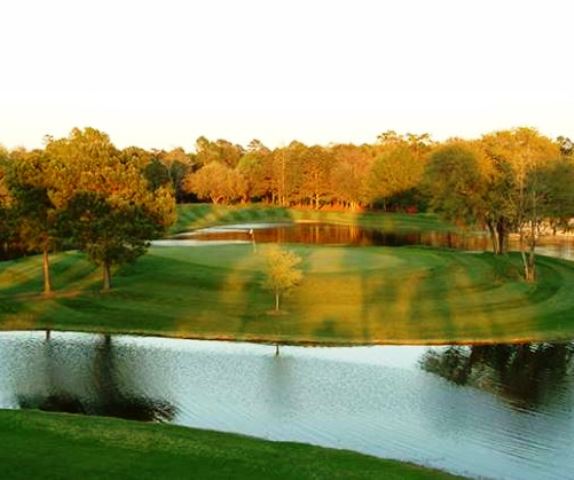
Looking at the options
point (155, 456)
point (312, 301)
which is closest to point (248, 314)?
point (312, 301)

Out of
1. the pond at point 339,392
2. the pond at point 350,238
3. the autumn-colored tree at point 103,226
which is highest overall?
the autumn-colored tree at point 103,226

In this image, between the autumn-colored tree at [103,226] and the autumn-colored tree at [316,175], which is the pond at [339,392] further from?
the autumn-colored tree at [316,175]

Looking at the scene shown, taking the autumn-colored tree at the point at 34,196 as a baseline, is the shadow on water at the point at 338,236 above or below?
below

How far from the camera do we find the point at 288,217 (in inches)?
6801

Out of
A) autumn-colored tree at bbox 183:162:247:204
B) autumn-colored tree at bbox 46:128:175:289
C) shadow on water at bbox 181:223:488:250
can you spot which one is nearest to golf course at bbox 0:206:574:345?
autumn-colored tree at bbox 46:128:175:289

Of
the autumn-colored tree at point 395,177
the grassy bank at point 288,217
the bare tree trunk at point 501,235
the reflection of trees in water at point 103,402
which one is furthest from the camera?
the autumn-colored tree at point 395,177

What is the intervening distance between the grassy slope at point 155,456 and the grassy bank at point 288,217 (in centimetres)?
10689

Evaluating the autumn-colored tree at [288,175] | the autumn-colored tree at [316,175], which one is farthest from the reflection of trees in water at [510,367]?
the autumn-colored tree at [288,175]

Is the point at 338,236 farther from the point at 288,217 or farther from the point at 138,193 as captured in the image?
the point at 138,193

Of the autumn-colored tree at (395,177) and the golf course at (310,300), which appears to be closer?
the golf course at (310,300)

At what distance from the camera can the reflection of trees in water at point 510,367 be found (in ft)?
126

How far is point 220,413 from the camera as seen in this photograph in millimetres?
34406

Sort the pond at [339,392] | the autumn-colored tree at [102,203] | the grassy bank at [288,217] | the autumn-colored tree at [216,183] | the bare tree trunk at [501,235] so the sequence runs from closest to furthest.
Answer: the pond at [339,392]
the autumn-colored tree at [102,203]
the bare tree trunk at [501,235]
the grassy bank at [288,217]
the autumn-colored tree at [216,183]

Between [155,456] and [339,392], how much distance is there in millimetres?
14296
